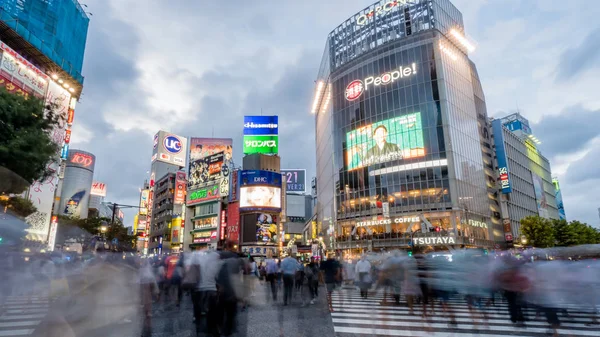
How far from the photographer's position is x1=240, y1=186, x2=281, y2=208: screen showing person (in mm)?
54469

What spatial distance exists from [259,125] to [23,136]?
49891 millimetres

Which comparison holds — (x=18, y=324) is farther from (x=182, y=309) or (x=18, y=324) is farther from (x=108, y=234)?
(x=108, y=234)

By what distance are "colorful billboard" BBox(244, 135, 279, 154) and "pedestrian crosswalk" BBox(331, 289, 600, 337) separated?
53173 millimetres

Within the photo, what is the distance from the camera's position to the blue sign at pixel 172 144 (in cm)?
10538

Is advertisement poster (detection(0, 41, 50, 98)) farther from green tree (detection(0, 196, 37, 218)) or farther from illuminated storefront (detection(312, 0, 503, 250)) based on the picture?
illuminated storefront (detection(312, 0, 503, 250))

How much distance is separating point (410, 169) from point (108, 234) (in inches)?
1858

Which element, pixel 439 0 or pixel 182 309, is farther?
pixel 439 0

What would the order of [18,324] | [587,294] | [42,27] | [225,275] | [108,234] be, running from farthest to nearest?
[108,234] < [42,27] < [18,324] < [587,294] < [225,275]

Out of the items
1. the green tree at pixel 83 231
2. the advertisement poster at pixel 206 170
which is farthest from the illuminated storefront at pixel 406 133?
the green tree at pixel 83 231

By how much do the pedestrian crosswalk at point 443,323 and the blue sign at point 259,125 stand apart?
176ft

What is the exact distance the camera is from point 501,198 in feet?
205

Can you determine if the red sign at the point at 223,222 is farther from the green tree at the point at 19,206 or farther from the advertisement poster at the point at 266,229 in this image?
the green tree at the point at 19,206

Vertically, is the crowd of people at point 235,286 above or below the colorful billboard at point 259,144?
below

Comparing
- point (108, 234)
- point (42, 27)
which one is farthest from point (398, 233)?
point (42, 27)
